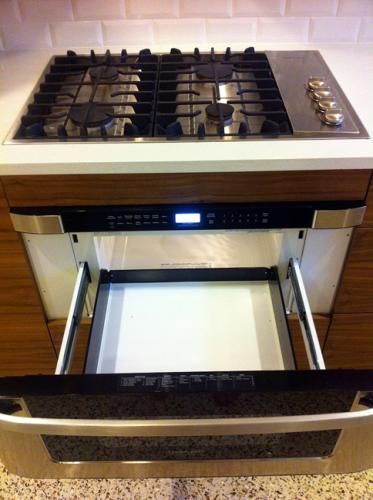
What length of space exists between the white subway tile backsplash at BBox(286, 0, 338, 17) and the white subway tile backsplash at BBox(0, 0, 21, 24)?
2.31ft

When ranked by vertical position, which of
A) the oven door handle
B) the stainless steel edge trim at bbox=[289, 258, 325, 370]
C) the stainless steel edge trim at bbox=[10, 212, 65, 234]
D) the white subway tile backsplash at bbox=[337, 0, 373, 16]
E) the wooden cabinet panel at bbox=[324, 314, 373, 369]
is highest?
the white subway tile backsplash at bbox=[337, 0, 373, 16]

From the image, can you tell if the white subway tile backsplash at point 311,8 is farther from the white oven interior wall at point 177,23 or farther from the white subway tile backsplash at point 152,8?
the white subway tile backsplash at point 152,8

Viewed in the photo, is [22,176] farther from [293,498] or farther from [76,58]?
[293,498]

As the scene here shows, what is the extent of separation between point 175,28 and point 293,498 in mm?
1155

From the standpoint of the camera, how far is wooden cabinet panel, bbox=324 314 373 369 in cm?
121

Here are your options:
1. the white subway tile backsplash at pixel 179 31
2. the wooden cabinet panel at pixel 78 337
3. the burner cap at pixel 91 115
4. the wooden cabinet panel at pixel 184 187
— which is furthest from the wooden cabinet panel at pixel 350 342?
the white subway tile backsplash at pixel 179 31

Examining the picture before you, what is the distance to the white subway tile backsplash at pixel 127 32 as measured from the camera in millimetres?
1300

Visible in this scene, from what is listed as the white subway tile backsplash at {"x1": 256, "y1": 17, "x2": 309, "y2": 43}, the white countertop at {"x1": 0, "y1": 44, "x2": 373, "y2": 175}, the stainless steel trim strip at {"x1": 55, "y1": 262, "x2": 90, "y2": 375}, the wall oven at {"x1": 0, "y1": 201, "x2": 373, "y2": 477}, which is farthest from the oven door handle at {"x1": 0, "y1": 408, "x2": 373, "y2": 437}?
the white subway tile backsplash at {"x1": 256, "y1": 17, "x2": 309, "y2": 43}

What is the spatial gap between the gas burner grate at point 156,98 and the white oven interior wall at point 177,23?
0.27 feet

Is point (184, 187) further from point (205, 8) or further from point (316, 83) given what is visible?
point (205, 8)

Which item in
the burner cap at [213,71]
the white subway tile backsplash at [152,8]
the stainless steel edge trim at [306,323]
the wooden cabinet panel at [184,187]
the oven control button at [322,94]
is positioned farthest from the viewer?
the white subway tile backsplash at [152,8]

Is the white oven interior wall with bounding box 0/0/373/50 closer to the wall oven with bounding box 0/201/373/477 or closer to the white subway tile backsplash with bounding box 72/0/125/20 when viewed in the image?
the white subway tile backsplash with bounding box 72/0/125/20

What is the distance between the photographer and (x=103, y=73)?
3.88ft

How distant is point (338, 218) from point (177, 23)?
0.71 metres
